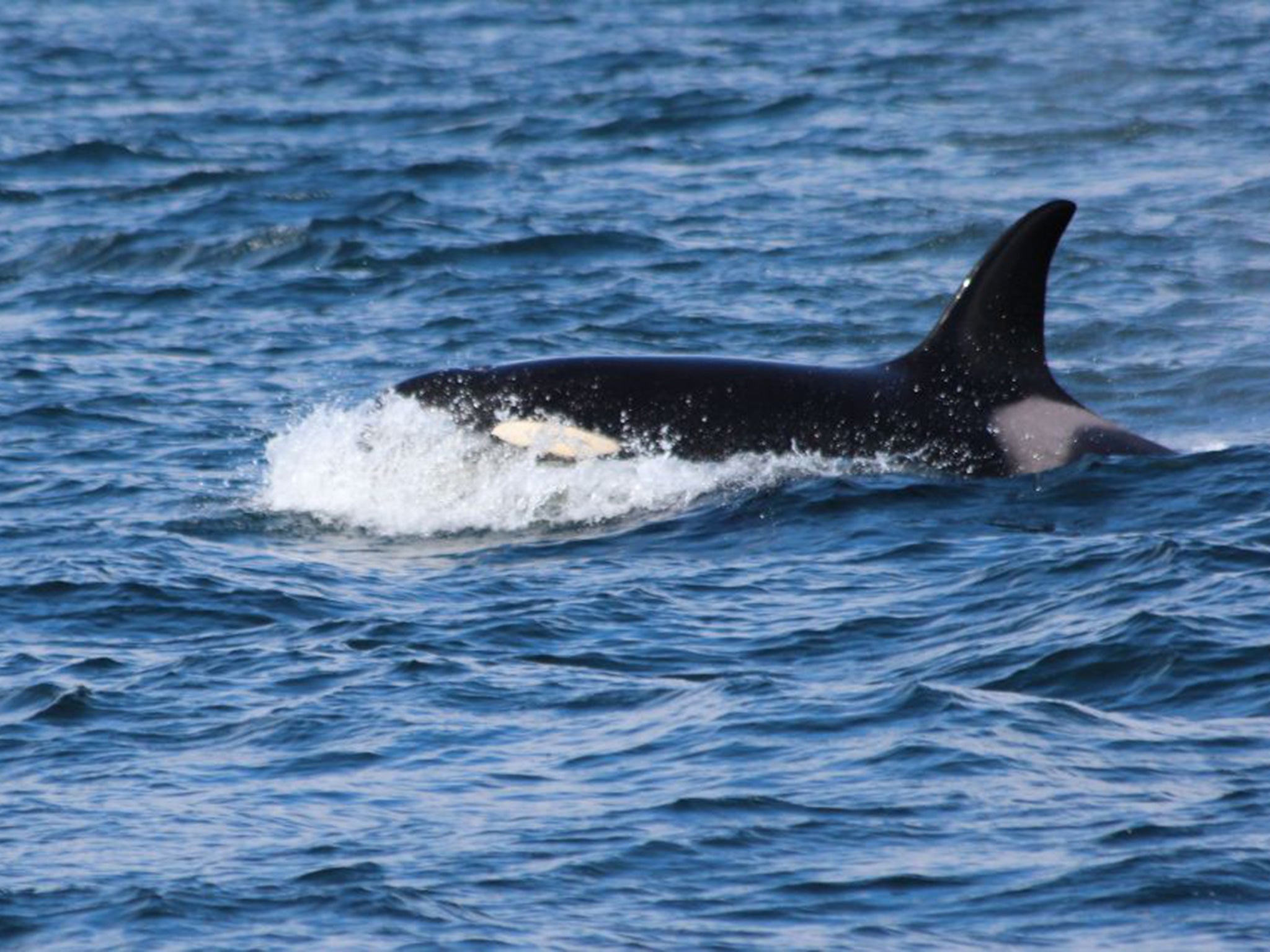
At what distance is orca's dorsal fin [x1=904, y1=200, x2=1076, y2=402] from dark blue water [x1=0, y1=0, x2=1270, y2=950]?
0.73 meters

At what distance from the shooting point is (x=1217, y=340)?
21.6m

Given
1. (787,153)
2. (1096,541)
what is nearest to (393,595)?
(1096,541)

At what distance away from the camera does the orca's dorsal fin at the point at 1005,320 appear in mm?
15641

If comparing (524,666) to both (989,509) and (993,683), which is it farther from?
(989,509)

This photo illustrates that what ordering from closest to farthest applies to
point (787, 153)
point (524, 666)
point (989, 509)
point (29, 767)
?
1. point (29, 767)
2. point (524, 666)
3. point (989, 509)
4. point (787, 153)

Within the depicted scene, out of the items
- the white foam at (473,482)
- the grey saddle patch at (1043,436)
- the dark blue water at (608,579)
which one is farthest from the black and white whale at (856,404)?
the dark blue water at (608,579)

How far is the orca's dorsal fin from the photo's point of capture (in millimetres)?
15641

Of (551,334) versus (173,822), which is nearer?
(173,822)

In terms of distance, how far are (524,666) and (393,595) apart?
1629mm

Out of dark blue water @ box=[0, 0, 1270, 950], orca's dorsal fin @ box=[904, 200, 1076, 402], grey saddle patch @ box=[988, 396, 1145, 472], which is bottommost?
dark blue water @ box=[0, 0, 1270, 950]

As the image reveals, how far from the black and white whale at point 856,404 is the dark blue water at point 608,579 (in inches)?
8.4

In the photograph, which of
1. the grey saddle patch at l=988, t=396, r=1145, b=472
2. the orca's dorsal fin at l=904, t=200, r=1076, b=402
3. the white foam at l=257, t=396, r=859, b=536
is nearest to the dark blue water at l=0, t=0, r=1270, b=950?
the white foam at l=257, t=396, r=859, b=536

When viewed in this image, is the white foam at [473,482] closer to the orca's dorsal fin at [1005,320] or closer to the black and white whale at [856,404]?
the black and white whale at [856,404]

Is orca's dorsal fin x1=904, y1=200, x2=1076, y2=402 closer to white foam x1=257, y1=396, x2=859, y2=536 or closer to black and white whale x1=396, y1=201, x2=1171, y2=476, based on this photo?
black and white whale x1=396, y1=201, x2=1171, y2=476
